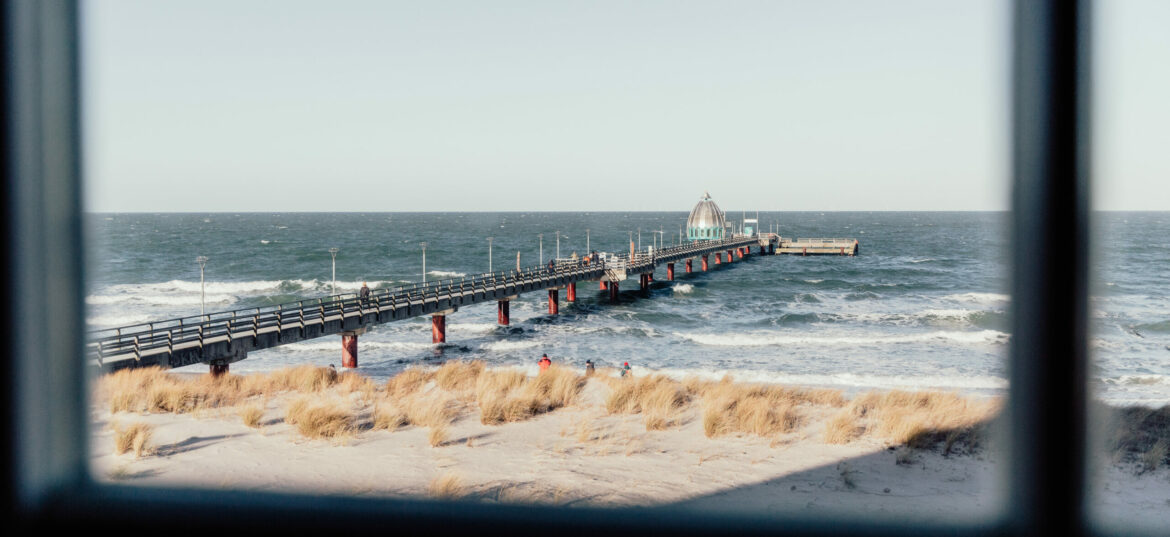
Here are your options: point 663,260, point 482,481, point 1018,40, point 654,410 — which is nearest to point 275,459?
point 482,481

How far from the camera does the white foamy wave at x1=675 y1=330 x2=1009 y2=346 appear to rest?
78.4 ft

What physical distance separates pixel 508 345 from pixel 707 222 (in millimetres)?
45023

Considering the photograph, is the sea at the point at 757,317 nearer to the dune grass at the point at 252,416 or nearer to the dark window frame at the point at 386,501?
the dark window frame at the point at 386,501

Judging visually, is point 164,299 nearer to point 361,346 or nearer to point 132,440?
point 361,346

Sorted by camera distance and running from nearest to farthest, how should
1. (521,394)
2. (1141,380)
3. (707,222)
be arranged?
1. (521,394)
2. (1141,380)
3. (707,222)

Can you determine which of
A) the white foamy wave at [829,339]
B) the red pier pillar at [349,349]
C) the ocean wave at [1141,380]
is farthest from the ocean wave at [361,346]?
the ocean wave at [1141,380]

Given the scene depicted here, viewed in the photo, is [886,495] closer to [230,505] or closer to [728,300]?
[230,505]

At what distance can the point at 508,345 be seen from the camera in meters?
24.5

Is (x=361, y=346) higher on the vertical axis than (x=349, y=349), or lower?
lower

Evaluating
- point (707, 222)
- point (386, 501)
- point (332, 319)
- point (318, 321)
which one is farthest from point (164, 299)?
point (707, 222)

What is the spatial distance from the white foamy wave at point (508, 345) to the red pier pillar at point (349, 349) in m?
4.80

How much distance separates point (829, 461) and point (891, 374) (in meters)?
12.4

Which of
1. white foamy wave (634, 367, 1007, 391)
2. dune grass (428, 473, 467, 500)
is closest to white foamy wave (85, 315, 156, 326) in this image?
white foamy wave (634, 367, 1007, 391)

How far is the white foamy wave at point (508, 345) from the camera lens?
23953 mm
